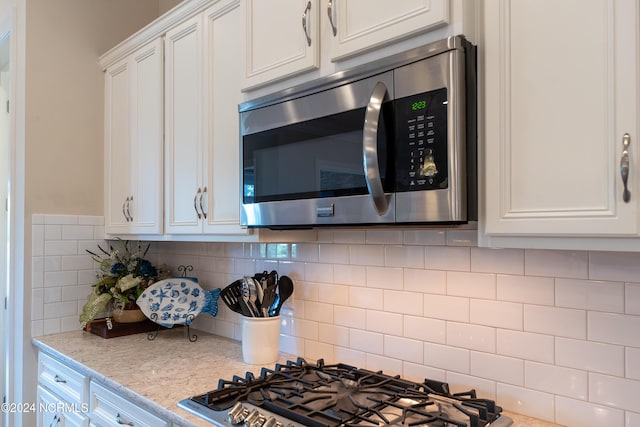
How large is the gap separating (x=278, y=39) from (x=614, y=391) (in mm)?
1348

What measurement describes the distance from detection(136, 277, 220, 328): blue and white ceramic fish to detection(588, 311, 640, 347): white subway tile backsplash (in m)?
1.57

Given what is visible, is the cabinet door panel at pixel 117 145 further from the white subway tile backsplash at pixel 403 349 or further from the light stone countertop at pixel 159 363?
the white subway tile backsplash at pixel 403 349

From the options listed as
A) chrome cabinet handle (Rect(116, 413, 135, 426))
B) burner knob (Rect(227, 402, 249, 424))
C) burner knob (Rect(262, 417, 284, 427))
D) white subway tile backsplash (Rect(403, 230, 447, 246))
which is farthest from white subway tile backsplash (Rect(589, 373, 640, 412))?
chrome cabinet handle (Rect(116, 413, 135, 426))

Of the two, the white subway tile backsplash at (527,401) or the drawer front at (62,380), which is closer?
the white subway tile backsplash at (527,401)

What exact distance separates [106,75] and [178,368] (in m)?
1.75

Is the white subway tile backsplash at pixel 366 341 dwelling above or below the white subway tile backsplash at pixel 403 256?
below

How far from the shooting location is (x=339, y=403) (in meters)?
1.26

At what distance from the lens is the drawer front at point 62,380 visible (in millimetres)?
1858

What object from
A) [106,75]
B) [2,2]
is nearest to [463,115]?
[106,75]

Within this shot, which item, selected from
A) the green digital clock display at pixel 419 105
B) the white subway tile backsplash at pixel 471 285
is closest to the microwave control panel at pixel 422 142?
the green digital clock display at pixel 419 105

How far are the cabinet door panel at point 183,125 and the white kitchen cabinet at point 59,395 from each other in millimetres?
747

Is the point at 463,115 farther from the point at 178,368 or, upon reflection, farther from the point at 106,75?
the point at 106,75

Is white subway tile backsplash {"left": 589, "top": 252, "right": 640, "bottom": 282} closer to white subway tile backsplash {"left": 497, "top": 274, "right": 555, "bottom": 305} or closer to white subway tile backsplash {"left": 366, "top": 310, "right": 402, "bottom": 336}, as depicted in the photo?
white subway tile backsplash {"left": 497, "top": 274, "right": 555, "bottom": 305}

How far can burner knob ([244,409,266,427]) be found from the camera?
1.16 meters
